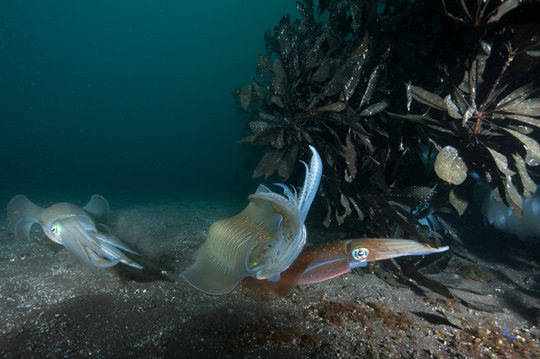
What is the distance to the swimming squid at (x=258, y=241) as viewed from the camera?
1.49 m

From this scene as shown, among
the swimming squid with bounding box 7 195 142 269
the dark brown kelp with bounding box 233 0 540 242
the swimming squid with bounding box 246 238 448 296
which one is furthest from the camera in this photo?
the dark brown kelp with bounding box 233 0 540 242

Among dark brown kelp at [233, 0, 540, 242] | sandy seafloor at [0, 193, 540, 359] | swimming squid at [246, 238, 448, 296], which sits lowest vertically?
sandy seafloor at [0, 193, 540, 359]

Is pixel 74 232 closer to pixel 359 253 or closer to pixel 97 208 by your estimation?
pixel 97 208

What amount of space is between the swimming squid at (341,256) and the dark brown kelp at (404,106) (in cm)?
127

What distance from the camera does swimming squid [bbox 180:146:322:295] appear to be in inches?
58.7

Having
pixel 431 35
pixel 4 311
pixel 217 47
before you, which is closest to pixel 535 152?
pixel 431 35

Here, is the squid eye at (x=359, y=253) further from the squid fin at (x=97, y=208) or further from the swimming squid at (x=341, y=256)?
the squid fin at (x=97, y=208)

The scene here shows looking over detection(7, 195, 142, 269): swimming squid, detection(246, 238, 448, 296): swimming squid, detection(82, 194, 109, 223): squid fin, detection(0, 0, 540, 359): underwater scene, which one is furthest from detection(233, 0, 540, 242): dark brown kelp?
detection(82, 194, 109, 223): squid fin

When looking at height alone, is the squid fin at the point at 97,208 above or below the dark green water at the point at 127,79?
below

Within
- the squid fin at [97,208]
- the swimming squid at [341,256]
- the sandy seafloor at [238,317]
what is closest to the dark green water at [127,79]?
the squid fin at [97,208]

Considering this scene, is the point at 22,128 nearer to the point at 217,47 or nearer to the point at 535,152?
the point at 217,47

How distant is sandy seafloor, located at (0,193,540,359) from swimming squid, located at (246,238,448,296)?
505 millimetres

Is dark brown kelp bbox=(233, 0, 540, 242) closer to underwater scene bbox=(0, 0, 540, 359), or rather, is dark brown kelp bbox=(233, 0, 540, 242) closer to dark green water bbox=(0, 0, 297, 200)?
underwater scene bbox=(0, 0, 540, 359)

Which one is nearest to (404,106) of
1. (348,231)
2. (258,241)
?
(348,231)
